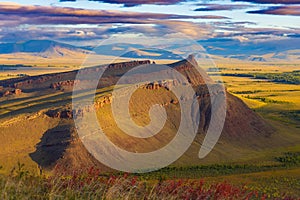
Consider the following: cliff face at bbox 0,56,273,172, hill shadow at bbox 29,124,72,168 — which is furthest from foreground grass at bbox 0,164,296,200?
hill shadow at bbox 29,124,72,168

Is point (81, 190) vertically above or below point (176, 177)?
above

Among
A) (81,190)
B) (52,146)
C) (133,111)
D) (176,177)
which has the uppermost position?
(81,190)

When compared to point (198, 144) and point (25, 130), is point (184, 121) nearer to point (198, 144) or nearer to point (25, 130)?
point (198, 144)

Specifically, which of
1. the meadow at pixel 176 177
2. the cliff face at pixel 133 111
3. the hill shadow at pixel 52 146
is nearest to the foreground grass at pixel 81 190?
the meadow at pixel 176 177

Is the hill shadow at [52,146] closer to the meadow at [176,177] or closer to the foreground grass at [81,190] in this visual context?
the meadow at [176,177]

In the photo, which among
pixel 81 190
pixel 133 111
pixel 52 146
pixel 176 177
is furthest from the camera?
pixel 133 111

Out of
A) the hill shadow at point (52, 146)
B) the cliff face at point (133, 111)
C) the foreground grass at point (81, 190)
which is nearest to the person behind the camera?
the foreground grass at point (81, 190)

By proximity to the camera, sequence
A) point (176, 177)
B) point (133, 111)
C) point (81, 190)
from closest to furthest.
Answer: point (81, 190), point (176, 177), point (133, 111)

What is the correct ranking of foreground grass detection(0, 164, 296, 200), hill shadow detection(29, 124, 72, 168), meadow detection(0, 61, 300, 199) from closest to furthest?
1. foreground grass detection(0, 164, 296, 200)
2. meadow detection(0, 61, 300, 199)
3. hill shadow detection(29, 124, 72, 168)

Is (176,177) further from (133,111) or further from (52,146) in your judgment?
(133,111)

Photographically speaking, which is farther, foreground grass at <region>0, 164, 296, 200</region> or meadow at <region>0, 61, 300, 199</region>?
meadow at <region>0, 61, 300, 199</region>

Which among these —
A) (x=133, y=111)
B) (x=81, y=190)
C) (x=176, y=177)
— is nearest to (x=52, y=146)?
(x=176, y=177)

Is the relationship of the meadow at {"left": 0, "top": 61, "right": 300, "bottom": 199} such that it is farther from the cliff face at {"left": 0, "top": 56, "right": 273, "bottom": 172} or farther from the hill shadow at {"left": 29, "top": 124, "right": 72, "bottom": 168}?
the cliff face at {"left": 0, "top": 56, "right": 273, "bottom": 172}

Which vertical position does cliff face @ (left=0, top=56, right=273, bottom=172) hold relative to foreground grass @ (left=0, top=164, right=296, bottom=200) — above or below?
below
